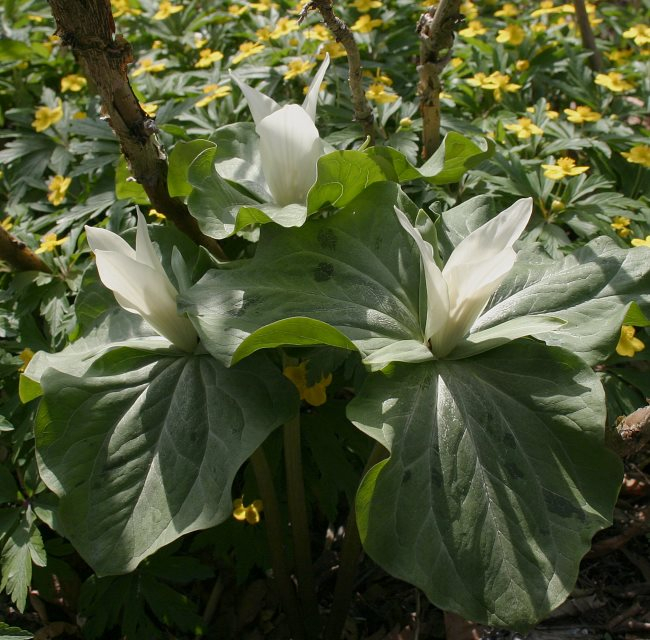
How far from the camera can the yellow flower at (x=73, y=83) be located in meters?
2.94

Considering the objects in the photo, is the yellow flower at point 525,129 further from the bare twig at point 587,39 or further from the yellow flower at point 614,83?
the bare twig at point 587,39

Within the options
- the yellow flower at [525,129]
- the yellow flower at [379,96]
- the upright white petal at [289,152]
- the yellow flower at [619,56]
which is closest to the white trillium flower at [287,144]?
the upright white petal at [289,152]

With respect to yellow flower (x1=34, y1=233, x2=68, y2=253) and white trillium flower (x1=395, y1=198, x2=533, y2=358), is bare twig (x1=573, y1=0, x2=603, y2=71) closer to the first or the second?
white trillium flower (x1=395, y1=198, x2=533, y2=358)

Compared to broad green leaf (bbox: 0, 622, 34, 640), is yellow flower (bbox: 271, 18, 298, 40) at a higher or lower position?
higher

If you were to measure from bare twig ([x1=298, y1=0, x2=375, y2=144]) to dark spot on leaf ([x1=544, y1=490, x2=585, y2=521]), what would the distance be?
1.16 meters

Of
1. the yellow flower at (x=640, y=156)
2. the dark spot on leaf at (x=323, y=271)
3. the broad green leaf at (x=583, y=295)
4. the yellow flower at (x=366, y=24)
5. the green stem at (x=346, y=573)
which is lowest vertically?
the green stem at (x=346, y=573)

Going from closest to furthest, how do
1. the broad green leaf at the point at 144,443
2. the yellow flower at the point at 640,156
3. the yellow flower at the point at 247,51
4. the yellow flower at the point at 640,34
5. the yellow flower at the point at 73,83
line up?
the broad green leaf at the point at 144,443
the yellow flower at the point at 640,156
the yellow flower at the point at 247,51
the yellow flower at the point at 640,34
the yellow flower at the point at 73,83

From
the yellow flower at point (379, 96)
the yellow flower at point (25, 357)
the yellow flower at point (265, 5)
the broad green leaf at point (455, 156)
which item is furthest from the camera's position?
the yellow flower at point (265, 5)

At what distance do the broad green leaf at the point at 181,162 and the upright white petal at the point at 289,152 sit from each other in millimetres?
146

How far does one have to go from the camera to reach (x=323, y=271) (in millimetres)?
1515

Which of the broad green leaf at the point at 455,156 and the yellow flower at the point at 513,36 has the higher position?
the broad green leaf at the point at 455,156

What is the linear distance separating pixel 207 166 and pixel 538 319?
0.78 metres

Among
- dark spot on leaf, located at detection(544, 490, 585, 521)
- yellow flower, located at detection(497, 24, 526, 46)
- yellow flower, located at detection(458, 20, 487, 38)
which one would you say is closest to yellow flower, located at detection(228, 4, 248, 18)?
yellow flower, located at detection(458, 20, 487, 38)

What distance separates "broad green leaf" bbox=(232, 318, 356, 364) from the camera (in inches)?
49.1
